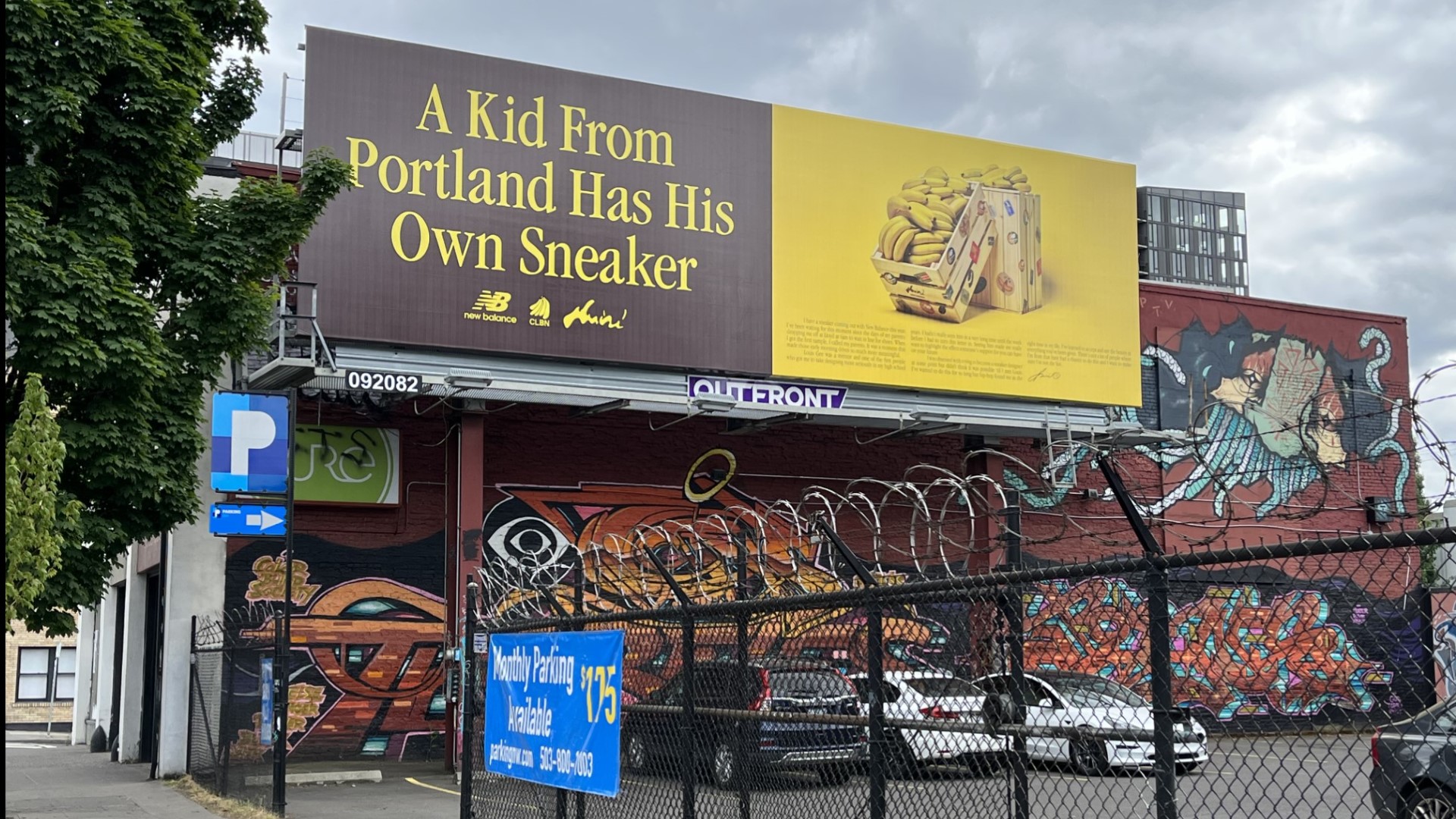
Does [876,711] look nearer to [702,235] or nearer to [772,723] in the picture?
[772,723]

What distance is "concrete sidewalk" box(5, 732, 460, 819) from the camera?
1789cm

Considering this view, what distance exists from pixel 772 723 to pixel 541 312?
56.2 ft

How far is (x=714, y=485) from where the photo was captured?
1057 inches

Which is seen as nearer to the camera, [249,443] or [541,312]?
[249,443]

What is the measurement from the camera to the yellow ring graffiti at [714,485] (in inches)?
1048

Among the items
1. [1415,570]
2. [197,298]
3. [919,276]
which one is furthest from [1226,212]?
[1415,570]

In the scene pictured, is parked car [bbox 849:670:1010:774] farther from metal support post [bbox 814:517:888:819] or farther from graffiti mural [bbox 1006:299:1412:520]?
graffiti mural [bbox 1006:299:1412:520]

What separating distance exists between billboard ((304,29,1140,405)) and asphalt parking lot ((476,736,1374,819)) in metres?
13.8

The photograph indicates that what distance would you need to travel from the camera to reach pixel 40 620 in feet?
52.0

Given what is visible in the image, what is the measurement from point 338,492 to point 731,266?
24.9ft

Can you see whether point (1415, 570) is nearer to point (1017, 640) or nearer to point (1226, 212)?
point (1017, 640)
